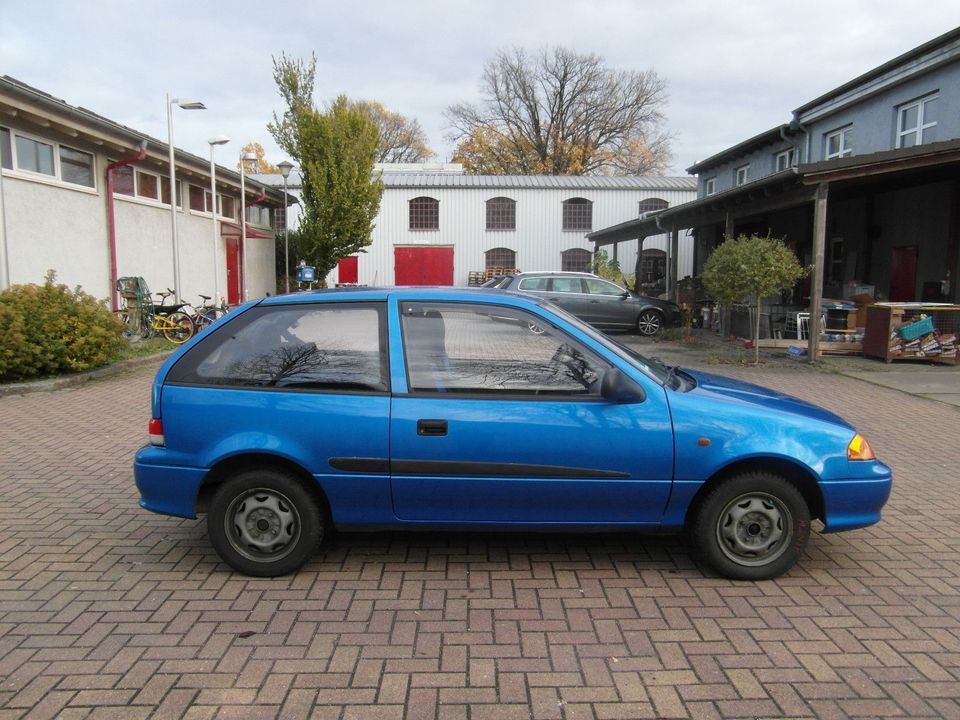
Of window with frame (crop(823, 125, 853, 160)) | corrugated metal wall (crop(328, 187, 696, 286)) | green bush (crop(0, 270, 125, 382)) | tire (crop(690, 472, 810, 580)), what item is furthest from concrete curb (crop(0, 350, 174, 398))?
corrugated metal wall (crop(328, 187, 696, 286))

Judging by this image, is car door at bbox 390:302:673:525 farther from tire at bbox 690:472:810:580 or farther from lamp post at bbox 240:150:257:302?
lamp post at bbox 240:150:257:302

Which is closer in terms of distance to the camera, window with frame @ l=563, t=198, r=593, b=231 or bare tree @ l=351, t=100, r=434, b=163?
window with frame @ l=563, t=198, r=593, b=231

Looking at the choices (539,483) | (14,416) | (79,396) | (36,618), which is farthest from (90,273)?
(539,483)

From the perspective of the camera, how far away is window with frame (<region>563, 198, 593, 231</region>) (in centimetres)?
3600

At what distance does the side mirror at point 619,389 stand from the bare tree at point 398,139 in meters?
60.1

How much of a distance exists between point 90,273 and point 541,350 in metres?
13.1

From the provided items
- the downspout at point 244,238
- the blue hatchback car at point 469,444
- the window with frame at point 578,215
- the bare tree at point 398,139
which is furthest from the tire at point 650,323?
the bare tree at point 398,139

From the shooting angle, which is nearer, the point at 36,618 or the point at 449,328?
the point at 36,618

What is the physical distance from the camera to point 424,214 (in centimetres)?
3562

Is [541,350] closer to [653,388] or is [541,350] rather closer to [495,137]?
[653,388]

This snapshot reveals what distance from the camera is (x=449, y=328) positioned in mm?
4008

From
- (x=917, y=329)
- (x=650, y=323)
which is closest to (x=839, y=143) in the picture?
(x=650, y=323)

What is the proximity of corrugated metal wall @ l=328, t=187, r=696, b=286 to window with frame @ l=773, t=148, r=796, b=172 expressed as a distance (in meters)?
11.2

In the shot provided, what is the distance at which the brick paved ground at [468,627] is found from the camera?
282 centimetres
